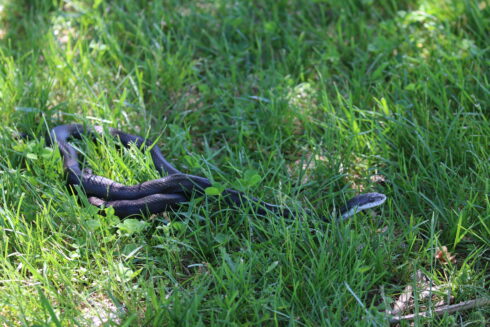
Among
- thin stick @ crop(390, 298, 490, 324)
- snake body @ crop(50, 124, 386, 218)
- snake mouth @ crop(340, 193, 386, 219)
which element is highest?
snake body @ crop(50, 124, 386, 218)

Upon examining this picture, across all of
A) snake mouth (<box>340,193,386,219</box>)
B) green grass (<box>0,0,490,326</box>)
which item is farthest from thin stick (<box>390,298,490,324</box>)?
snake mouth (<box>340,193,386,219</box>)

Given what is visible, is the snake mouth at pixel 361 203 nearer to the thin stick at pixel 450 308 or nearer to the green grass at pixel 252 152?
the green grass at pixel 252 152

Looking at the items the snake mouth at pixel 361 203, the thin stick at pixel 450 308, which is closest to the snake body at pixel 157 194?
the snake mouth at pixel 361 203

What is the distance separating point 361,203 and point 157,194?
1091mm

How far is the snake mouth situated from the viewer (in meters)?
3.21

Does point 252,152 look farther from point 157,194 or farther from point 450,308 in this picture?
point 450,308

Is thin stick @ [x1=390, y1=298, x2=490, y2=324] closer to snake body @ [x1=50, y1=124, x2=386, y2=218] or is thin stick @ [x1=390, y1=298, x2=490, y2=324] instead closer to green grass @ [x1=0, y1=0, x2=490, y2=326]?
green grass @ [x1=0, y1=0, x2=490, y2=326]

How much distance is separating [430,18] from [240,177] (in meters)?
2.19

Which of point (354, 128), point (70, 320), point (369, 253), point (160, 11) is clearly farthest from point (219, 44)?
point (70, 320)

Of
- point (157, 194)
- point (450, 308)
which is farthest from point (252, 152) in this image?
point (450, 308)

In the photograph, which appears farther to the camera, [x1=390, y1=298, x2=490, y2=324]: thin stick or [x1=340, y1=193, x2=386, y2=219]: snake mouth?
[x1=340, y1=193, x2=386, y2=219]: snake mouth

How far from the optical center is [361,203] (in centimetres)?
324

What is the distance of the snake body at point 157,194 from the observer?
3.26 meters

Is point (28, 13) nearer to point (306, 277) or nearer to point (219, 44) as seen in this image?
point (219, 44)
